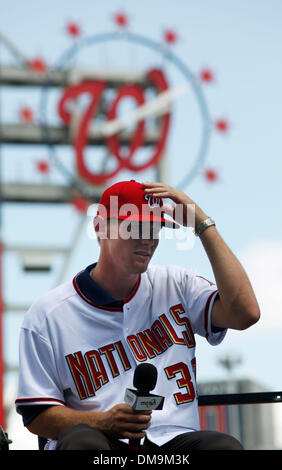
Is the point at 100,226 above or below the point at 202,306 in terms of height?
above

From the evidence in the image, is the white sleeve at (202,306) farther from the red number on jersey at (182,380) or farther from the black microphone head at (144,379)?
the black microphone head at (144,379)

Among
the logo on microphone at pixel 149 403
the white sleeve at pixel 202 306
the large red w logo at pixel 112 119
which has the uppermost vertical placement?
the large red w logo at pixel 112 119

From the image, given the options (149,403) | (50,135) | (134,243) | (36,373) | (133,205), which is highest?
(50,135)

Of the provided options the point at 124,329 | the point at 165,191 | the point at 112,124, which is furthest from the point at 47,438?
the point at 112,124

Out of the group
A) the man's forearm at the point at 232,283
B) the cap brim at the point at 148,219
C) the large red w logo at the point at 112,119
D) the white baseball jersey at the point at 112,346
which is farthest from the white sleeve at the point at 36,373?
the large red w logo at the point at 112,119

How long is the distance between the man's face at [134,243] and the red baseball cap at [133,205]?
0.08 ft

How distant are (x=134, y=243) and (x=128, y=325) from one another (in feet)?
1.07

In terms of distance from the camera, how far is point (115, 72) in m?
20.6

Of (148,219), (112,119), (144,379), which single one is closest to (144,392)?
(144,379)

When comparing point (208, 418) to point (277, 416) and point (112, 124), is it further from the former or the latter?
point (112, 124)

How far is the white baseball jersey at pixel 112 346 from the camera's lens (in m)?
2.97

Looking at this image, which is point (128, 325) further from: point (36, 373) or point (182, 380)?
point (36, 373)

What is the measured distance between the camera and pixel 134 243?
3053mm

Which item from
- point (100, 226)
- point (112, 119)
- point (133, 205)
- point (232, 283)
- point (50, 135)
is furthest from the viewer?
point (50, 135)
